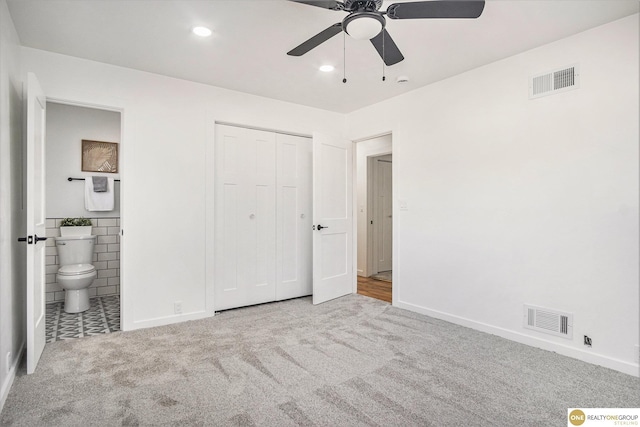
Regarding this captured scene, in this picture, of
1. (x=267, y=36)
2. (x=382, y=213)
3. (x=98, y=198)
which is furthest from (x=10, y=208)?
(x=382, y=213)

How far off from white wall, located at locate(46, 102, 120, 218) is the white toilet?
18.0 inches

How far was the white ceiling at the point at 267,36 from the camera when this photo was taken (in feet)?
6.80

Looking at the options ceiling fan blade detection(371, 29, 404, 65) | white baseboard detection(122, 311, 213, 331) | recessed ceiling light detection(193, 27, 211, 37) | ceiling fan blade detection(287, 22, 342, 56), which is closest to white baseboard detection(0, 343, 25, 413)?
white baseboard detection(122, 311, 213, 331)

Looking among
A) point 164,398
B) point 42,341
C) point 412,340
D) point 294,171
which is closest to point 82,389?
point 164,398

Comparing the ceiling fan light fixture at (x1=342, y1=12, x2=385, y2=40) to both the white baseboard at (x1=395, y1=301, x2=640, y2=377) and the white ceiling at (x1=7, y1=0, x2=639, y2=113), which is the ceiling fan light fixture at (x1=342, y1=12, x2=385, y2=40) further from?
the white baseboard at (x1=395, y1=301, x2=640, y2=377)

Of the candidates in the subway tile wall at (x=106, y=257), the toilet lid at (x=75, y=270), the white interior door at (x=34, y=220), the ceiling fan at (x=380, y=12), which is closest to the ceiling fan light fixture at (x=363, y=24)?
the ceiling fan at (x=380, y=12)

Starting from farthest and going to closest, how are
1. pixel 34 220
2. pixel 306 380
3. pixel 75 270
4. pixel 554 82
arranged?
1. pixel 75 270
2. pixel 554 82
3. pixel 34 220
4. pixel 306 380

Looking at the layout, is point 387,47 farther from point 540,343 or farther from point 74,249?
point 74,249

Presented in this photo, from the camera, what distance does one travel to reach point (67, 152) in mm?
4008

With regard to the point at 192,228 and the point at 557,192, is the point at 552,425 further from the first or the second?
the point at 192,228

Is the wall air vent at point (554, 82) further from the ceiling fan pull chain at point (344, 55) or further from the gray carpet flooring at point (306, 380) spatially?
the gray carpet flooring at point (306, 380)

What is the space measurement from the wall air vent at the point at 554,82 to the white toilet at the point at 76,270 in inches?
172

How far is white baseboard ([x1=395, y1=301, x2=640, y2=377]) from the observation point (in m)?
2.21

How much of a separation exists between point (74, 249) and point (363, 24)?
148 inches
